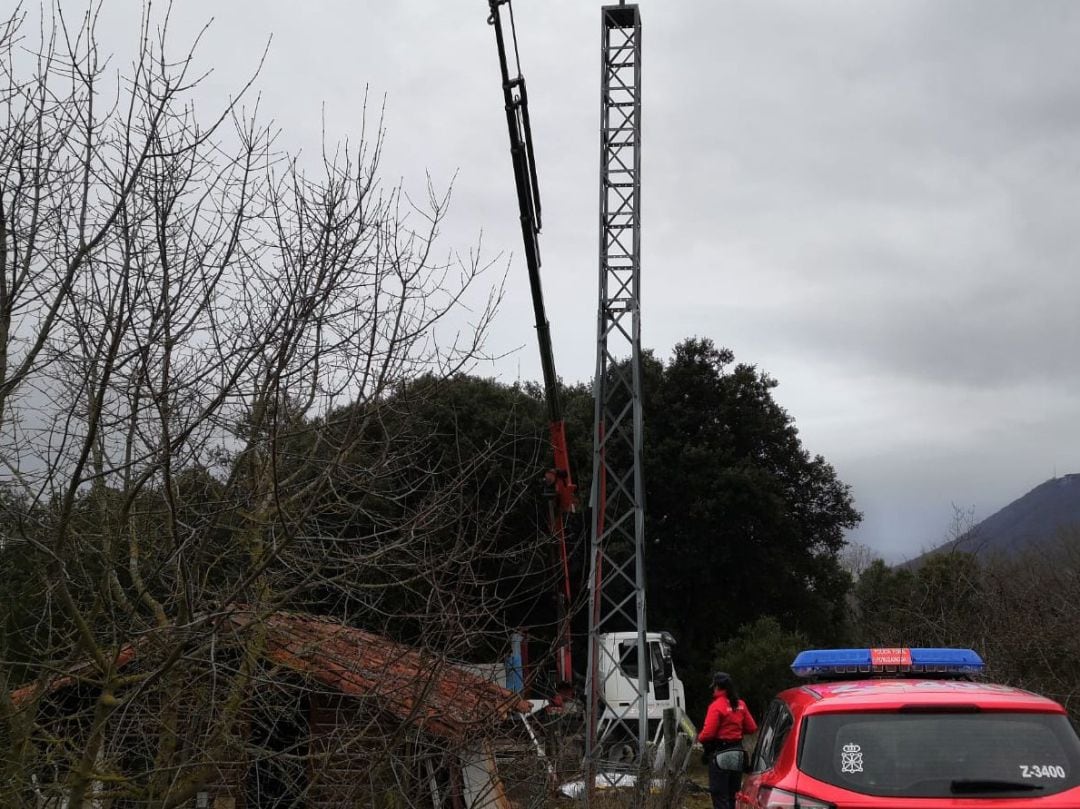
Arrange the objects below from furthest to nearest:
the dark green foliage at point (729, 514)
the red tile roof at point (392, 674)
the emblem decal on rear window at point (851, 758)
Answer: the dark green foliage at point (729, 514) < the red tile roof at point (392, 674) < the emblem decal on rear window at point (851, 758)

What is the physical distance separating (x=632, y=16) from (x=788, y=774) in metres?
14.7

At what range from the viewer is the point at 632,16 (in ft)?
57.7

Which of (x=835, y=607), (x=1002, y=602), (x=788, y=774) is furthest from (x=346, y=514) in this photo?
(x=835, y=607)

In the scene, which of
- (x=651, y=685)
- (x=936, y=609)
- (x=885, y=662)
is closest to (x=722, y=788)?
(x=885, y=662)

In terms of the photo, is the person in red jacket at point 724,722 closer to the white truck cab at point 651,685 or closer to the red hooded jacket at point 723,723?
the red hooded jacket at point 723,723

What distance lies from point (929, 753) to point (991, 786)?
27 centimetres

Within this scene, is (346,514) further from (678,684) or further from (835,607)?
(835,607)

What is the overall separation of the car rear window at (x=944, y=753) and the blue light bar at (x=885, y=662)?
159 cm

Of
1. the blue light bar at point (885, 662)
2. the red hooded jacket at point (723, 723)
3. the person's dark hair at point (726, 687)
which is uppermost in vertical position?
the blue light bar at point (885, 662)

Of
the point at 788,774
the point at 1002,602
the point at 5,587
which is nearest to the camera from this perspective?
the point at 788,774

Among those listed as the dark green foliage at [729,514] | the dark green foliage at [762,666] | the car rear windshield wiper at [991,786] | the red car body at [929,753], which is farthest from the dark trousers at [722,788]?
the dark green foliage at [729,514]

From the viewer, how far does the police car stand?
470 cm

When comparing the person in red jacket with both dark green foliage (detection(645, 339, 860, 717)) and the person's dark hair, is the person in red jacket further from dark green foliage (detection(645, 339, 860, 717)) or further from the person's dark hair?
dark green foliage (detection(645, 339, 860, 717))

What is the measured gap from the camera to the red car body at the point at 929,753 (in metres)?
4.70
